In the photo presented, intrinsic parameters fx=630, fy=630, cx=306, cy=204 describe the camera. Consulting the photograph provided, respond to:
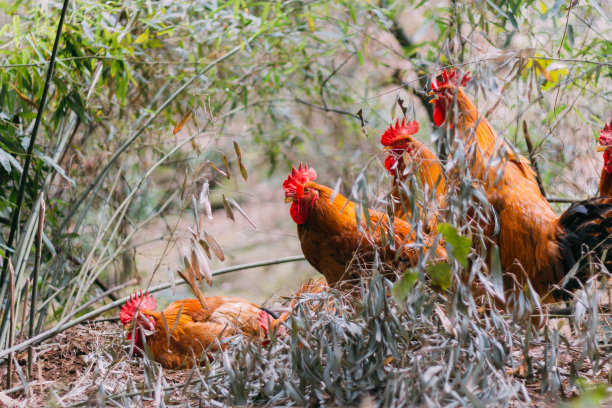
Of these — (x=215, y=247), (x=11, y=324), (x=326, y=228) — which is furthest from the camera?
(x=326, y=228)

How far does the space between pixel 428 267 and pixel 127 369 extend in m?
1.30

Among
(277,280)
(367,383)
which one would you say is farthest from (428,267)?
(277,280)

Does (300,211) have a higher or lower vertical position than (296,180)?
lower

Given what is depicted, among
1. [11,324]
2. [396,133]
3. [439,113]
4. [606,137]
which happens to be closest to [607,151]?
[606,137]

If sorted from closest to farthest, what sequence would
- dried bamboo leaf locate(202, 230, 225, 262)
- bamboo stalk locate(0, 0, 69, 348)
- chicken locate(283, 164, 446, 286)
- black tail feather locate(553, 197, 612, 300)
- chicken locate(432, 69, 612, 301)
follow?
dried bamboo leaf locate(202, 230, 225, 262)
bamboo stalk locate(0, 0, 69, 348)
black tail feather locate(553, 197, 612, 300)
chicken locate(432, 69, 612, 301)
chicken locate(283, 164, 446, 286)

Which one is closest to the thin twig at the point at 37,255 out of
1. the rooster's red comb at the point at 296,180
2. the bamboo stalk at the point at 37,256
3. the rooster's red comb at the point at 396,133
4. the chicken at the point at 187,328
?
the bamboo stalk at the point at 37,256

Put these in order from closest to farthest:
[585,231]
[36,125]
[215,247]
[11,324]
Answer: [215,247] → [11,324] → [36,125] → [585,231]

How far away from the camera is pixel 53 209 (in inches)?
129

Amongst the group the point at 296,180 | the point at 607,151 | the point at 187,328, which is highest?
the point at 607,151

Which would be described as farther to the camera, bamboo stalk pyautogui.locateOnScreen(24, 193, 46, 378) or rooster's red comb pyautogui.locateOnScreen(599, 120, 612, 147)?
rooster's red comb pyautogui.locateOnScreen(599, 120, 612, 147)

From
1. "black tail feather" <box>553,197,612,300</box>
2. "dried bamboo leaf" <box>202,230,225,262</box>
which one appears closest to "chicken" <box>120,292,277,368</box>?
"dried bamboo leaf" <box>202,230,225,262</box>

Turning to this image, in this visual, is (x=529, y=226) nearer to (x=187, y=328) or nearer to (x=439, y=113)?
(x=439, y=113)

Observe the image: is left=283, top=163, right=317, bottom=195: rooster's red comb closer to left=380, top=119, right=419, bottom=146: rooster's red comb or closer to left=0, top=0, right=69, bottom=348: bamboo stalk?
left=380, top=119, right=419, bottom=146: rooster's red comb

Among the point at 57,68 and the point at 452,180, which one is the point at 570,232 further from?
the point at 57,68
